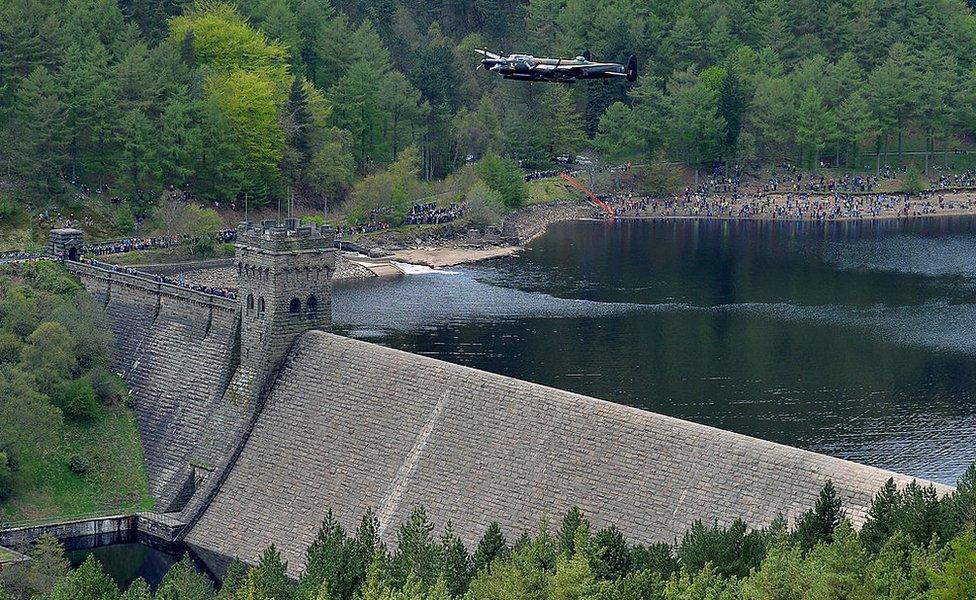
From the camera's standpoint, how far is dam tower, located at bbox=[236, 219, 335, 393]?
77062 millimetres

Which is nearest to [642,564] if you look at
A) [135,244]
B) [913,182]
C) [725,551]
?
[725,551]

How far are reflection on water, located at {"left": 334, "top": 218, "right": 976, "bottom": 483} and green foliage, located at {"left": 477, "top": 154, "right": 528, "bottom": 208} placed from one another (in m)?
6.93

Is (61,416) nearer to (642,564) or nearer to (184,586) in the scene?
(184,586)

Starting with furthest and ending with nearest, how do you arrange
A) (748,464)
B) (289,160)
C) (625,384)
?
(289,160) → (625,384) → (748,464)

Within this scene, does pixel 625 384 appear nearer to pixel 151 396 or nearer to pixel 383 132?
pixel 151 396

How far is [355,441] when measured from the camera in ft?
233

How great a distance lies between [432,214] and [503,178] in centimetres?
1168

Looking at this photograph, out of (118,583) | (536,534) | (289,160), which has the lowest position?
(118,583)

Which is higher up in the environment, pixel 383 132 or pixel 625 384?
pixel 383 132

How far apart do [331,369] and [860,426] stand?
103 ft

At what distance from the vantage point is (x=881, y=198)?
176 meters

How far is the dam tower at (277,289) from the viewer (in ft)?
253

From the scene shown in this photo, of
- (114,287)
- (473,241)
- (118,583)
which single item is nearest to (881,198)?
(473,241)

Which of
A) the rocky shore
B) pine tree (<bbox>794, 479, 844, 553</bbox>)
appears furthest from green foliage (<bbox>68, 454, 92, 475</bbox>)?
the rocky shore
